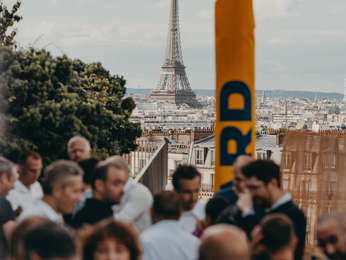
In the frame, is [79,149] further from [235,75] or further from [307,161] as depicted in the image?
[307,161]

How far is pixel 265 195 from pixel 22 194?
2.16 metres

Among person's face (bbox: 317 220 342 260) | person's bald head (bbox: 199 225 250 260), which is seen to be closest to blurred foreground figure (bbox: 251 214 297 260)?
person's bald head (bbox: 199 225 250 260)

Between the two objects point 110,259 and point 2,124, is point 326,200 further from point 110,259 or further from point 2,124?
point 2,124

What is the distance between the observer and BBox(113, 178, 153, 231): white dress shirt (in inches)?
287

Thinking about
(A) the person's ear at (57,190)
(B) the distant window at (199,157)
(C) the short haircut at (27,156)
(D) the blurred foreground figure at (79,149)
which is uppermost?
(D) the blurred foreground figure at (79,149)

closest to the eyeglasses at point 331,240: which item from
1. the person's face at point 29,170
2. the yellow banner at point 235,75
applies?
the person's face at point 29,170

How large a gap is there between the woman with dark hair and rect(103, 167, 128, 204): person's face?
187 centimetres

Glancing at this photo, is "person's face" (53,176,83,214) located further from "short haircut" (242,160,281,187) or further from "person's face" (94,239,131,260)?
"person's face" (94,239,131,260)

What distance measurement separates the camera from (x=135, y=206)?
24.1 feet

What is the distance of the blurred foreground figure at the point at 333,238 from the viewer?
5.88m

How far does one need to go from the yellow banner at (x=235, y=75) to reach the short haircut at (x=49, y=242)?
490 centimetres

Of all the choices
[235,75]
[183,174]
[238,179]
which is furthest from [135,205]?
[235,75]

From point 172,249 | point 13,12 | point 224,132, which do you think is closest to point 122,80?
point 13,12

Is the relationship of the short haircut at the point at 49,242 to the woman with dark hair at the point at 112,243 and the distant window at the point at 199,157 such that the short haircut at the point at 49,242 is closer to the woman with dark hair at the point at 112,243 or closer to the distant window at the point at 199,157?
the woman with dark hair at the point at 112,243
